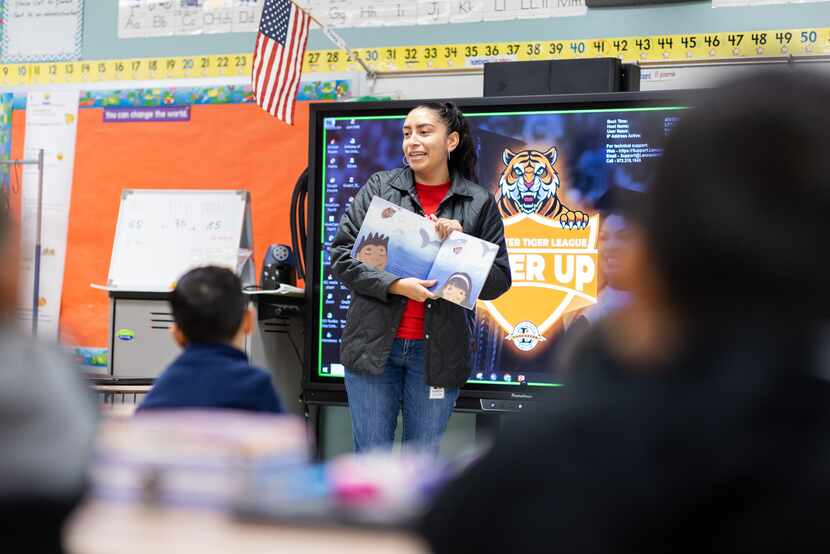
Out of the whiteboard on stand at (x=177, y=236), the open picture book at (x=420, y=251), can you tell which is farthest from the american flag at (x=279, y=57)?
the open picture book at (x=420, y=251)

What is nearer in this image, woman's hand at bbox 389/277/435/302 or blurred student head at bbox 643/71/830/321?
blurred student head at bbox 643/71/830/321

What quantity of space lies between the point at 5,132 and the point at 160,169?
40.7 inches

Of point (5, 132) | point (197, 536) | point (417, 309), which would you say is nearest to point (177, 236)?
point (5, 132)

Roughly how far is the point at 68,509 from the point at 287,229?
481 cm

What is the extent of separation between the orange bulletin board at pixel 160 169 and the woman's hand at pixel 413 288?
226 cm

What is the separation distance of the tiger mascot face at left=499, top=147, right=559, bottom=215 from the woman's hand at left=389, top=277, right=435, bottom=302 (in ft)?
4.55

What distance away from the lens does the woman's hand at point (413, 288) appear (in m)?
3.71

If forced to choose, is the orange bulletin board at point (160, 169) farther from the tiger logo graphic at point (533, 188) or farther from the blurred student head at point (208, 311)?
the blurred student head at point (208, 311)

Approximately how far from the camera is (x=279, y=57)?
5.23m

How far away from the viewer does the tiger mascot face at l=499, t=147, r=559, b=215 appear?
4.96 m

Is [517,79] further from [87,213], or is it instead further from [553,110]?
[87,213]

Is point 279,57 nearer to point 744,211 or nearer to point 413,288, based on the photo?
point 413,288

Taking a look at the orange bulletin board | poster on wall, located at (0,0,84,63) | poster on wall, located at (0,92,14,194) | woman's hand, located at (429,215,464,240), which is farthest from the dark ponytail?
poster on wall, located at (0,92,14,194)

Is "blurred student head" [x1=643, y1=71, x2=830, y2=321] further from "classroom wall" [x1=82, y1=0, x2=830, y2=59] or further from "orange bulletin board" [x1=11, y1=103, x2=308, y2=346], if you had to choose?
"orange bulletin board" [x1=11, y1=103, x2=308, y2=346]
